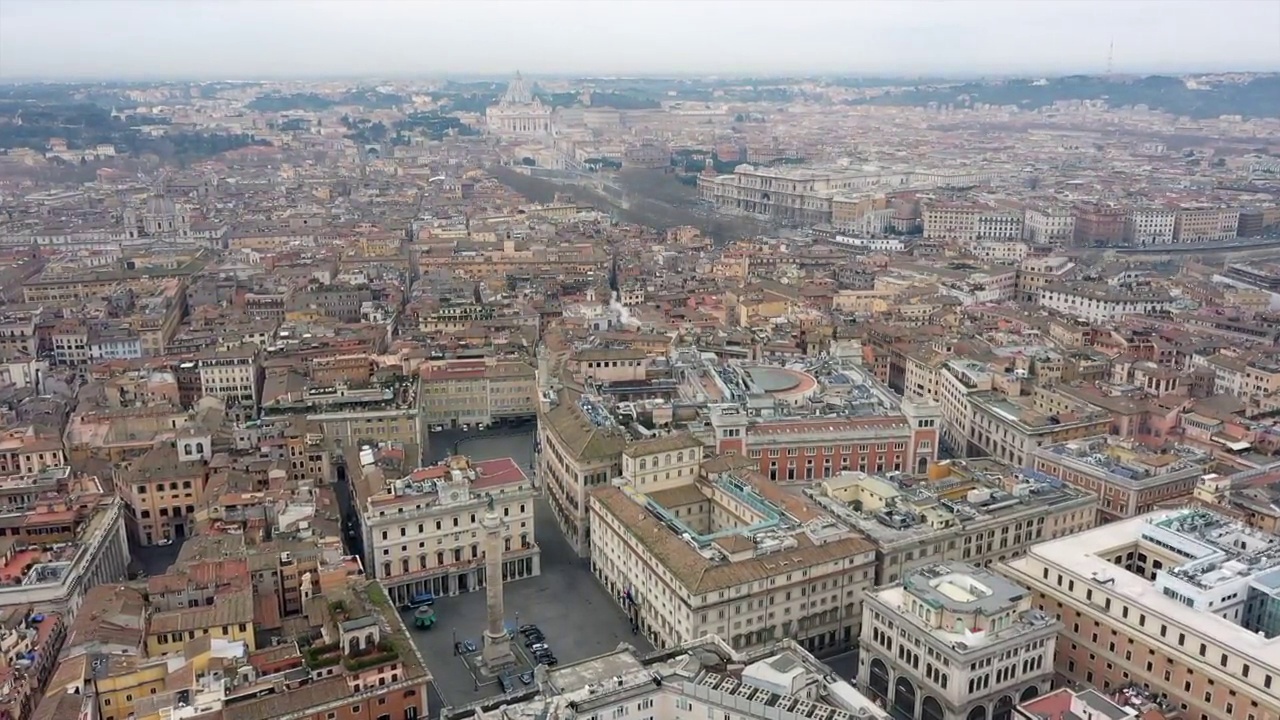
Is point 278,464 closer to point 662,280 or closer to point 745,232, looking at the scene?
point 662,280

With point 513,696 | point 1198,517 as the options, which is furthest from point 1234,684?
point 513,696

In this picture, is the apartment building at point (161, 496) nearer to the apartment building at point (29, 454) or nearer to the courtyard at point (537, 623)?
the apartment building at point (29, 454)

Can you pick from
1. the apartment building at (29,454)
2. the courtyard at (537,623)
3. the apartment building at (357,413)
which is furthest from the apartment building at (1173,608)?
the apartment building at (29,454)

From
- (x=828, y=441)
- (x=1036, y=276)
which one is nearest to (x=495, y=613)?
(x=828, y=441)

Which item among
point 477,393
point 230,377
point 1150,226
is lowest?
point 477,393

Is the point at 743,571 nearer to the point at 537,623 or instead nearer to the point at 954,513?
the point at 537,623
